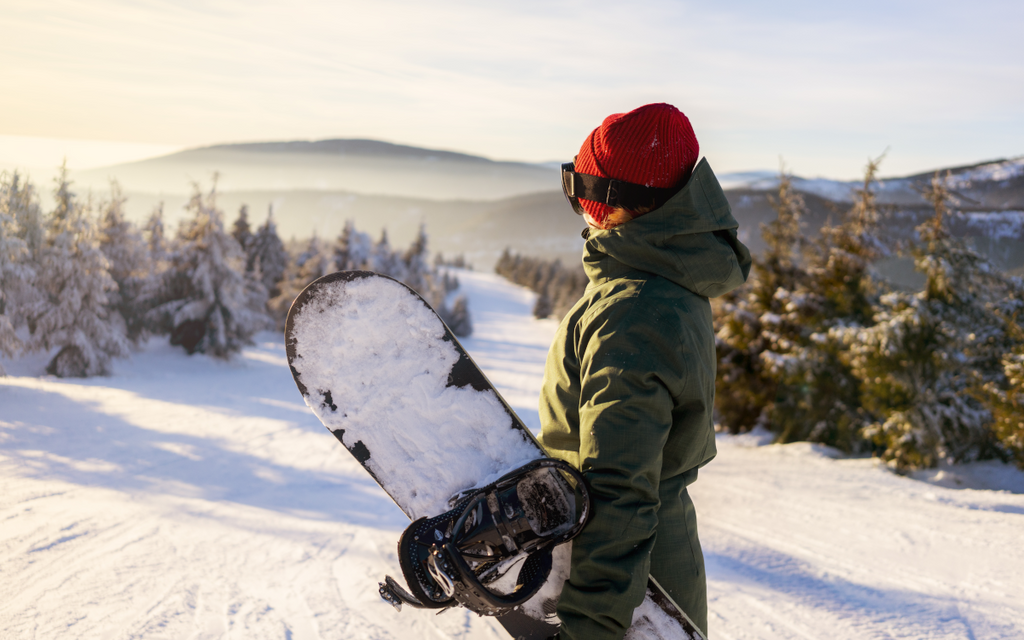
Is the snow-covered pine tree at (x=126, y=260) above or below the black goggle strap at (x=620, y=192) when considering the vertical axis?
below

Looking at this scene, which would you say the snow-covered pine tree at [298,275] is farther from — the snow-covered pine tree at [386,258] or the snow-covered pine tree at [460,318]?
the snow-covered pine tree at [460,318]

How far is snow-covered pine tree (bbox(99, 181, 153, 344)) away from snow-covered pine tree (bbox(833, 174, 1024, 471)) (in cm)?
1489

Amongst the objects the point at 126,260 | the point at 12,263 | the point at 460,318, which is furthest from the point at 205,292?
the point at 460,318

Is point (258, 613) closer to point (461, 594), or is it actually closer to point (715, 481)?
point (461, 594)

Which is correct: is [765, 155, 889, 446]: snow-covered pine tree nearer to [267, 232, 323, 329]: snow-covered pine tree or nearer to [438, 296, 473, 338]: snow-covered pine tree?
[267, 232, 323, 329]: snow-covered pine tree

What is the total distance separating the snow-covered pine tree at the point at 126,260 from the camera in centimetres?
1295

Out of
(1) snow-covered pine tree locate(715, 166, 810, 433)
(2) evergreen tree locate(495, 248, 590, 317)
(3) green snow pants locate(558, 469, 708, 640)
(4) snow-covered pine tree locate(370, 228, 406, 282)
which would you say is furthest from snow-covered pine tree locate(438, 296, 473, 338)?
(3) green snow pants locate(558, 469, 708, 640)

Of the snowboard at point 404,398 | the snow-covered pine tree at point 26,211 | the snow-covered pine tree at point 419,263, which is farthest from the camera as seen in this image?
the snow-covered pine tree at point 419,263

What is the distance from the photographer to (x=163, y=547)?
3.73 metres

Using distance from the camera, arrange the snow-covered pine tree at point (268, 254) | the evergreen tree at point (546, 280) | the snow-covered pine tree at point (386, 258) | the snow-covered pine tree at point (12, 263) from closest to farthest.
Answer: the snow-covered pine tree at point (12, 263)
the snow-covered pine tree at point (268, 254)
the snow-covered pine tree at point (386, 258)
the evergreen tree at point (546, 280)

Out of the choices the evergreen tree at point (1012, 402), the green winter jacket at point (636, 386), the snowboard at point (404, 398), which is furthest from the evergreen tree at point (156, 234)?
the evergreen tree at point (1012, 402)

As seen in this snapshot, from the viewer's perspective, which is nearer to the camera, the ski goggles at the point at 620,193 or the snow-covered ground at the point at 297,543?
the ski goggles at the point at 620,193

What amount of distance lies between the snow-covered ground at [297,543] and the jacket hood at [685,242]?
2589 mm

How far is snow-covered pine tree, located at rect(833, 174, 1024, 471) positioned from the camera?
8.41m
